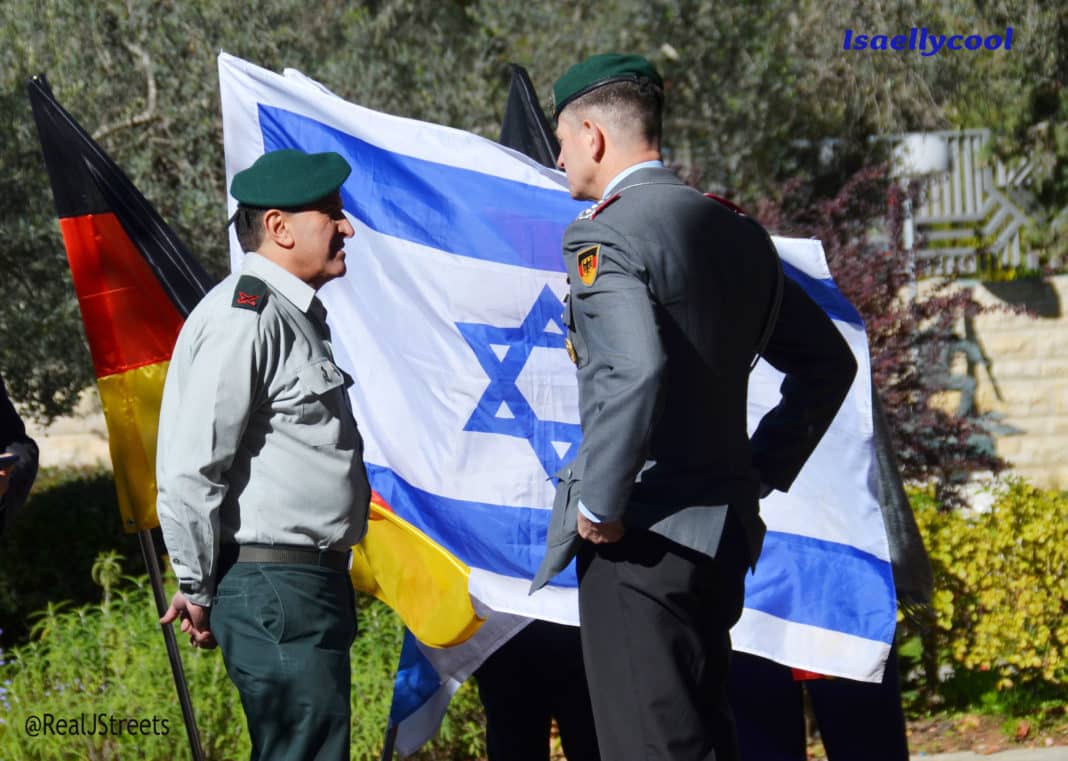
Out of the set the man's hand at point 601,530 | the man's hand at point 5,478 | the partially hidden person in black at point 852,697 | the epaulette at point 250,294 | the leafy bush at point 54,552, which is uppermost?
the epaulette at point 250,294

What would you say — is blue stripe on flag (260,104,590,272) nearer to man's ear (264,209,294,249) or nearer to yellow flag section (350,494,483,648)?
yellow flag section (350,494,483,648)

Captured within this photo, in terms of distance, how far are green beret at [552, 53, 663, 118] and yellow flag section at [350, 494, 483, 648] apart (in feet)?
4.64

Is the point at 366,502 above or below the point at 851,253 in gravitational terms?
below

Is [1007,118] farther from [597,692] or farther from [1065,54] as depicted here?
[597,692]

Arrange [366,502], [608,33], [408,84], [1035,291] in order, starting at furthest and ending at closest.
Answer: [1035,291] < [608,33] < [408,84] < [366,502]

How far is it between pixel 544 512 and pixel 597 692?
1.05 meters

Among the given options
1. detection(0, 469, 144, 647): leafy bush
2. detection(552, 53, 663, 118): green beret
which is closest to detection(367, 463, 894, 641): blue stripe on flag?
detection(552, 53, 663, 118): green beret

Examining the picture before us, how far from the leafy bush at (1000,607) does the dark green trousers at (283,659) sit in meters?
3.52

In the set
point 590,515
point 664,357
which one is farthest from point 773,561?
point 664,357

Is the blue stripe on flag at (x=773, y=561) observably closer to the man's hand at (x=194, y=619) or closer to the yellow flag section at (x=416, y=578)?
the yellow flag section at (x=416, y=578)

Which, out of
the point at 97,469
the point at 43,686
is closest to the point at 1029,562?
the point at 43,686

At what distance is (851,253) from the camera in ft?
25.1

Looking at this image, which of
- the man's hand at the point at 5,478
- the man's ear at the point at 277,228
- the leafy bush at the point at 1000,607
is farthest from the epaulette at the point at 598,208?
the leafy bush at the point at 1000,607

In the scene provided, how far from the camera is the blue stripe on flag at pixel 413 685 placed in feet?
13.3
